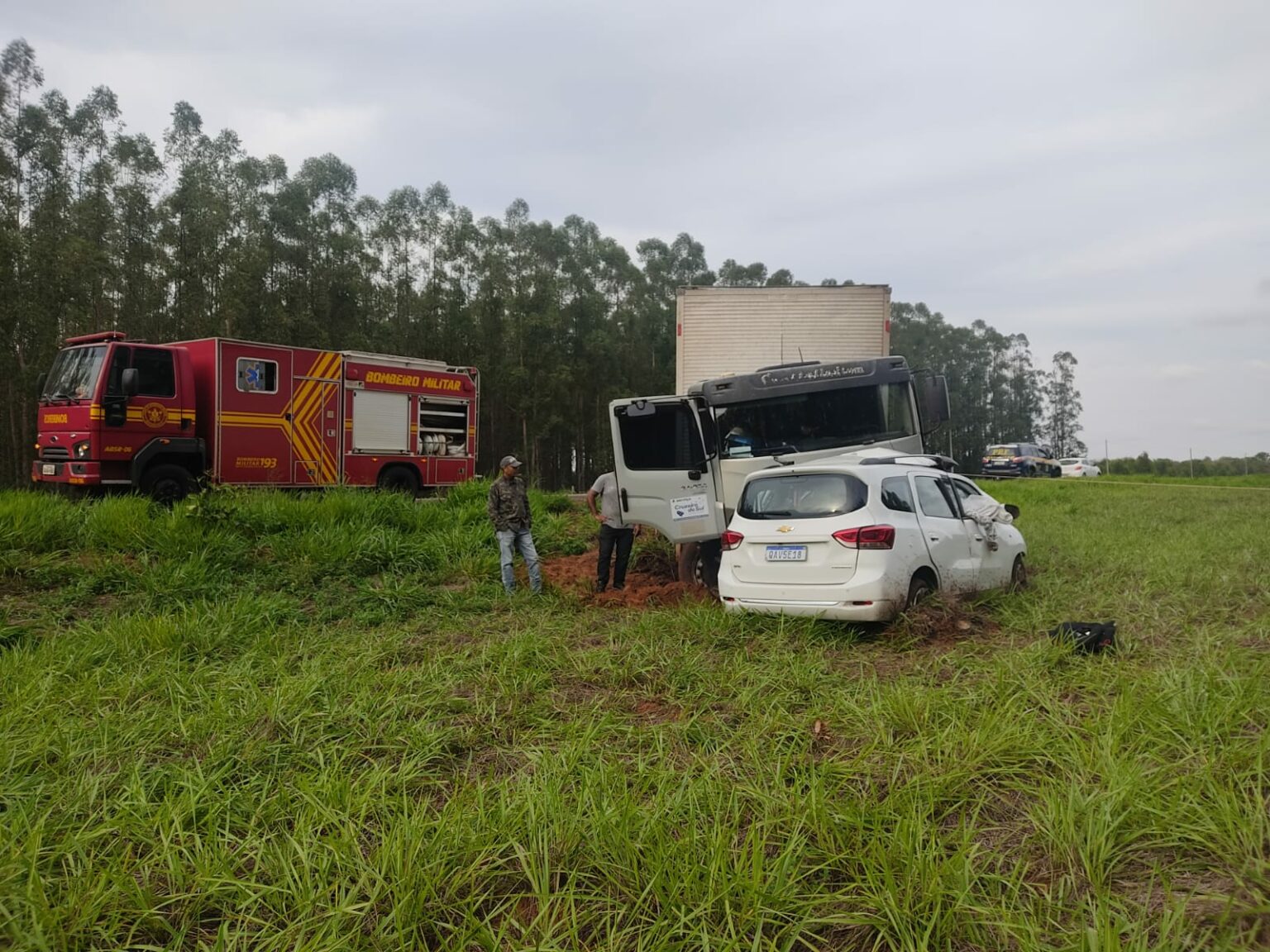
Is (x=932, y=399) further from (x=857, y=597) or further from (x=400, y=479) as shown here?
(x=400, y=479)

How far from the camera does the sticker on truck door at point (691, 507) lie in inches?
325

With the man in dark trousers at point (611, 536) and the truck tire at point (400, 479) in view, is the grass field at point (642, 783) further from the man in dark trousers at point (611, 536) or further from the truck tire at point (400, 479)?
the truck tire at point (400, 479)

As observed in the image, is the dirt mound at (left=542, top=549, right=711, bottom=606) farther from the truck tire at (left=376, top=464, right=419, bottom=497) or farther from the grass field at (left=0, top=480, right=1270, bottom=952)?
the truck tire at (left=376, top=464, right=419, bottom=497)

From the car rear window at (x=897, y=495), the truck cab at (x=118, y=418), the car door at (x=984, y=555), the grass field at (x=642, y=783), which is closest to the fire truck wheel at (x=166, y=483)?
the truck cab at (x=118, y=418)

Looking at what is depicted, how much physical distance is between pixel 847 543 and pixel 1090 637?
68.7 inches

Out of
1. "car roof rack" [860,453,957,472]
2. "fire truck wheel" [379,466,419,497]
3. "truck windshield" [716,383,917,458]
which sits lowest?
"fire truck wheel" [379,466,419,497]

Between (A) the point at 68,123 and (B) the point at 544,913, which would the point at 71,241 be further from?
(B) the point at 544,913

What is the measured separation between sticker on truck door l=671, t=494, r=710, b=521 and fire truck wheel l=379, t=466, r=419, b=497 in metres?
8.20

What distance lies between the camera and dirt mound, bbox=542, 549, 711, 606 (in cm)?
852

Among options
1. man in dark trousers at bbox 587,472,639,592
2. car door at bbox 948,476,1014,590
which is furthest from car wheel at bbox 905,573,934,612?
man in dark trousers at bbox 587,472,639,592

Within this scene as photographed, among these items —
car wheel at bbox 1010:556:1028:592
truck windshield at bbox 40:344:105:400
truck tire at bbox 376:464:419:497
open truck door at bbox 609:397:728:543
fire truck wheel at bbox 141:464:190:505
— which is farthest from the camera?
truck tire at bbox 376:464:419:497

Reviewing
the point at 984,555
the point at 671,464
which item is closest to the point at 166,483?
the point at 671,464

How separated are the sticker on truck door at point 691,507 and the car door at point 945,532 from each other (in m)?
2.23

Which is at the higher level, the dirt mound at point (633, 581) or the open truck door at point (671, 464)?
the open truck door at point (671, 464)
